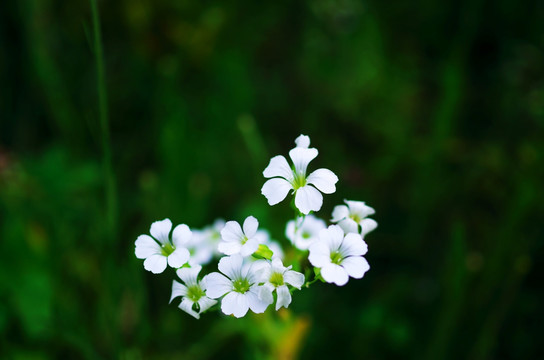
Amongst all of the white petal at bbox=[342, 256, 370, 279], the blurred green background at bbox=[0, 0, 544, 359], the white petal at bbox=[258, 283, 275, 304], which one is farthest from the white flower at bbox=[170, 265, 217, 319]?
the blurred green background at bbox=[0, 0, 544, 359]

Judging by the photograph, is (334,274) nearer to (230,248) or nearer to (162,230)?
(230,248)

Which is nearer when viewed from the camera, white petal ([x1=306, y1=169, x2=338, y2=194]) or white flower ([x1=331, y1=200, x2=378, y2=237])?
white petal ([x1=306, y1=169, x2=338, y2=194])

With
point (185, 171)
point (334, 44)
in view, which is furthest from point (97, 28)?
point (334, 44)

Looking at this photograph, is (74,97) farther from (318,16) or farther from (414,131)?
(414,131)

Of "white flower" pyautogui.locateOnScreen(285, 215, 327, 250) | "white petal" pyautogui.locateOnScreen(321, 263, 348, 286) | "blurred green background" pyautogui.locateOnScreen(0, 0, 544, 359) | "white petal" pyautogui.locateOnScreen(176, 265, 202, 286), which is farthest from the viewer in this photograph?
"blurred green background" pyautogui.locateOnScreen(0, 0, 544, 359)

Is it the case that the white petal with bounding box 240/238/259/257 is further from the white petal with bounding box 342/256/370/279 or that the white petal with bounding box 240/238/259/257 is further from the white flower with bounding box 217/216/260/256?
the white petal with bounding box 342/256/370/279

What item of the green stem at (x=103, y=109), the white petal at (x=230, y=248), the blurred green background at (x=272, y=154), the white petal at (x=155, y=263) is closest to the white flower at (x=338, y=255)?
the white petal at (x=230, y=248)

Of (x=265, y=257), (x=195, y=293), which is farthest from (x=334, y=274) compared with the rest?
(x=195, y=293)

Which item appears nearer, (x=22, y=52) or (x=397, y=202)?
(x=397, y=202)
